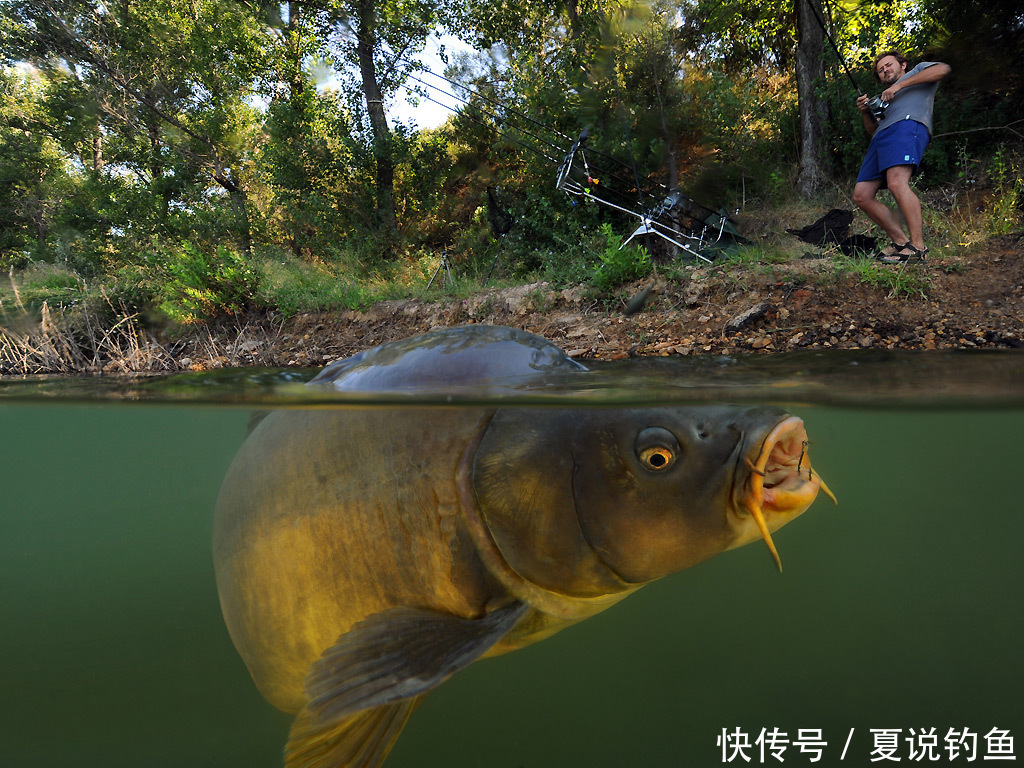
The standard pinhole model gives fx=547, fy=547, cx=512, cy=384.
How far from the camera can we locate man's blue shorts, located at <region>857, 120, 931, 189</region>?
6402 mm

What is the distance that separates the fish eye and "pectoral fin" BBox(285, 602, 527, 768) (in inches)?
27.4

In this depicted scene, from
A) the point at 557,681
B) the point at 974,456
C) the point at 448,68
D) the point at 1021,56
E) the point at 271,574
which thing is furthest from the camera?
the point at 448,68

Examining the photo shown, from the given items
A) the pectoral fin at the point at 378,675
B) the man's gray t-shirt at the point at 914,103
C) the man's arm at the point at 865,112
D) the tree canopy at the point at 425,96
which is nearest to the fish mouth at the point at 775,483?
the pectoral fin at the point at 378,675

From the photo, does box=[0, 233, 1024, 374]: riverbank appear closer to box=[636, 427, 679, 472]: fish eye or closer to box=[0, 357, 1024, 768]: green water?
box=[0, 357, 1024, 768]: green water

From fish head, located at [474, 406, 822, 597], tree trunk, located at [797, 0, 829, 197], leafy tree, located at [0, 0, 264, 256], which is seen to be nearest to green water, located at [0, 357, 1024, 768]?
fish head, located at [474, 406, 822, 597]

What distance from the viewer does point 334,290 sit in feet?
34.3

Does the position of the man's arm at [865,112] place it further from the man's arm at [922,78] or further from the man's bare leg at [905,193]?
the man's bare leg at [905,193]

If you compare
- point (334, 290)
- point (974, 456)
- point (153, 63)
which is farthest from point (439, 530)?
point (153, 63)

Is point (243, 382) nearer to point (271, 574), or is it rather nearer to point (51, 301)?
point (271, 574)

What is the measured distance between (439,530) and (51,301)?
12.4 metres

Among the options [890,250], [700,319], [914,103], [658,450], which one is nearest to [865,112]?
[914,103]

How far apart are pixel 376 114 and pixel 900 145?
41.6 feet

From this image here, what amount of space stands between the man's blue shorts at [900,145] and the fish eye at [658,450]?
6.60m

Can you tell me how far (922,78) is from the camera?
6.26 m
